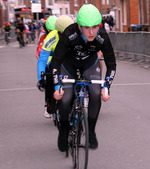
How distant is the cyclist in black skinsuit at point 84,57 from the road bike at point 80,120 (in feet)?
0.32

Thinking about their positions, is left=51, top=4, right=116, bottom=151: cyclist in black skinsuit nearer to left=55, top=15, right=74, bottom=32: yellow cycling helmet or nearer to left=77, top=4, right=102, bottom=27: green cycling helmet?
left=77, top=4, right=102, bottom=27: green cycling helmet

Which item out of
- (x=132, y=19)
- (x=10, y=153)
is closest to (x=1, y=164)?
(x=10, y=153)

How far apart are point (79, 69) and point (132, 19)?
33.5 m

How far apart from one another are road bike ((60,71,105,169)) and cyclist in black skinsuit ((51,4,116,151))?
0.10 m

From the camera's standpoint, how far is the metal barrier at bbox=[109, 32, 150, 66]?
55.2 ft

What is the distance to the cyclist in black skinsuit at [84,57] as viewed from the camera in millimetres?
4766

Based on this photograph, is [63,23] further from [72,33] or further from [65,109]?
[65,109]

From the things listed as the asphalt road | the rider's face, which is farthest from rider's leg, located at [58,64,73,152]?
the rider's face

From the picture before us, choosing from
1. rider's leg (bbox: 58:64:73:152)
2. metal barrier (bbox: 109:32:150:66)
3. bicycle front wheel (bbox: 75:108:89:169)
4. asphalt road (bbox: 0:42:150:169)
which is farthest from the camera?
metal barrier (bbox: 109:32:150:66)

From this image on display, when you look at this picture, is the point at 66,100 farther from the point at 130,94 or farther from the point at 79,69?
the point at 130,94

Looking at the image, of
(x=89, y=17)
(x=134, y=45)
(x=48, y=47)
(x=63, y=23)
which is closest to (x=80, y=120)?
(x=89, y=17)

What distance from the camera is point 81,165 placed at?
4629 mm

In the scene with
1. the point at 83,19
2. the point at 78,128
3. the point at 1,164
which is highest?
the point at 83,19

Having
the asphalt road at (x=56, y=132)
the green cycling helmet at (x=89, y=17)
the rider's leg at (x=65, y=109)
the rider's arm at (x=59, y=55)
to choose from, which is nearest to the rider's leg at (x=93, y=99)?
the rider's leg at (x=65, y=109)
